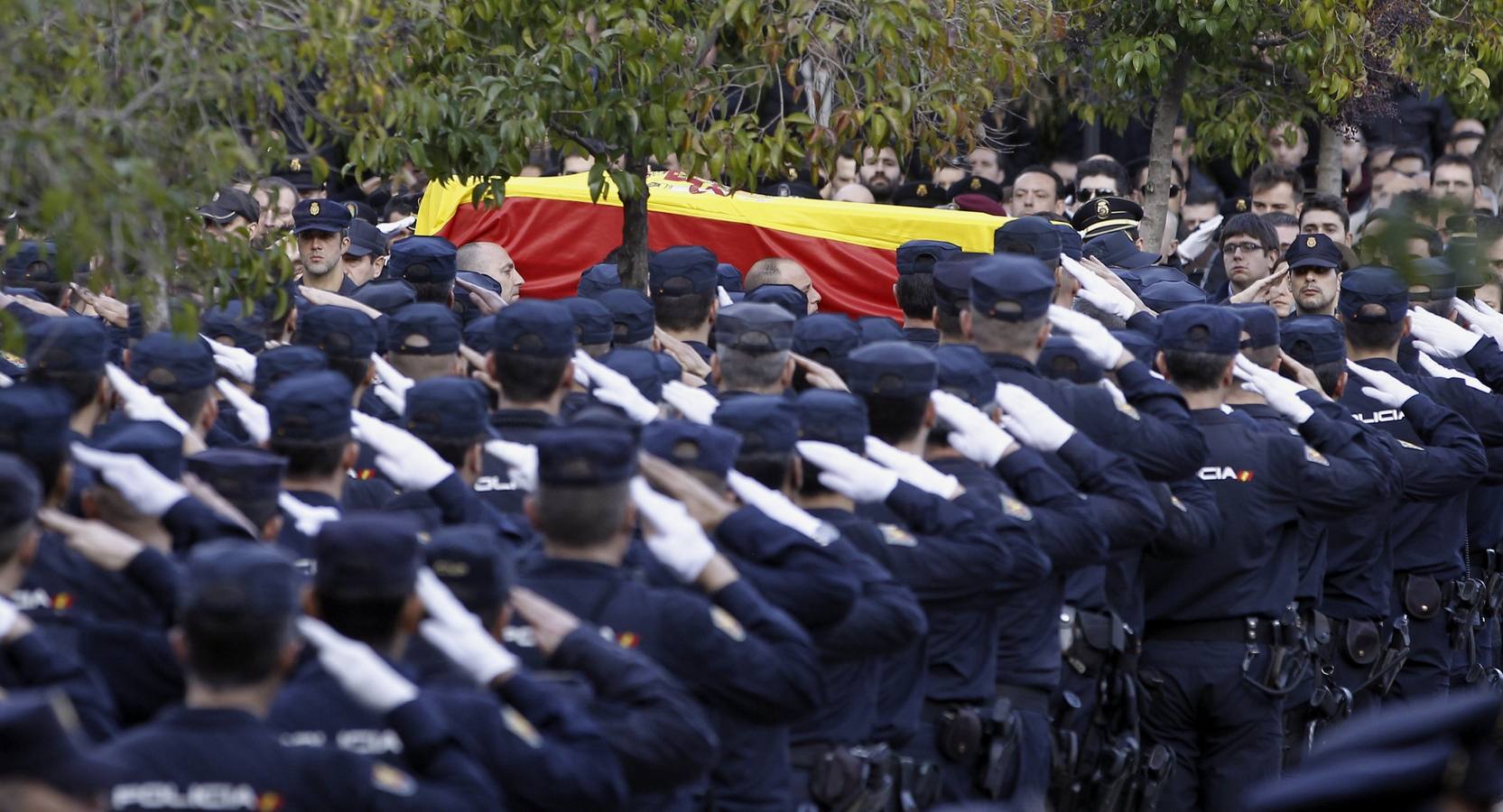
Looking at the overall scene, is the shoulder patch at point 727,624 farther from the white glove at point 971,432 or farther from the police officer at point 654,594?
the white glove at point 971,432

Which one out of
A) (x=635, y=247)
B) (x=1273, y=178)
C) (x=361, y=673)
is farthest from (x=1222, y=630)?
(x=1273, y=178)

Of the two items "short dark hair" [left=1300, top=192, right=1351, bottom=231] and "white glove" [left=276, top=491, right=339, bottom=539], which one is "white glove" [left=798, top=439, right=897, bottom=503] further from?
"short dark hair" [left=1300, top=192, right=1351, bottom=231]

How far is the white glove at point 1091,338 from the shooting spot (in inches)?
322

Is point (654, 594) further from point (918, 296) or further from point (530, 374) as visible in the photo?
point (918, 296)

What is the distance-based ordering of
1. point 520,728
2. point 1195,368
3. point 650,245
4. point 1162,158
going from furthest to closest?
point 1162,158 < point 650,245 < point 1195,368 < point 520,728

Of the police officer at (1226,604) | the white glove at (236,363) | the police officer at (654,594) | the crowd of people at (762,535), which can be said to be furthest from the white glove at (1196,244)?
the police officer at (654,594)

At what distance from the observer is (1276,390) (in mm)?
8609

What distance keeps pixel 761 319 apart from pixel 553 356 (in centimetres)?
73

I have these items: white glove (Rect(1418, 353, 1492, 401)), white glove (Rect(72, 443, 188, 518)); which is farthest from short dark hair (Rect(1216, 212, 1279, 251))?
white glove (Rect(72, 443, 188, 518))

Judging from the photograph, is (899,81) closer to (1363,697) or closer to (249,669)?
(1363,697)

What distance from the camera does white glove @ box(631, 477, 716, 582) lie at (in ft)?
18.3

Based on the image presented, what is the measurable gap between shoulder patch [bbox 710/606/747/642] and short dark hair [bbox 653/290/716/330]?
3925 mm

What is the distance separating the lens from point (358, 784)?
4.38m

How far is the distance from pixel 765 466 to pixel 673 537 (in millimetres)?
816
